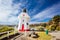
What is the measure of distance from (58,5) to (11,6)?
43.9 inches

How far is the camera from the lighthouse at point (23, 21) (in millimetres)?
3316

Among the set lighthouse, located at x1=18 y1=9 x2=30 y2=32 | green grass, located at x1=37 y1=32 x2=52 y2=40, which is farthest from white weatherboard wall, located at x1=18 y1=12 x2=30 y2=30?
green grass, located at x1=37 y1=32 x2=52 y2=40

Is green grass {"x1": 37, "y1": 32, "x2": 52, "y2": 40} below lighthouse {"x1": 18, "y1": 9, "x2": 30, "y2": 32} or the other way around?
below

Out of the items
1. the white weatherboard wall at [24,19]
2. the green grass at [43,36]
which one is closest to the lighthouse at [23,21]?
the white weatherboard wall at [24,19]

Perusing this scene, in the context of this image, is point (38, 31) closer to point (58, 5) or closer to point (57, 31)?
point (57, 31)

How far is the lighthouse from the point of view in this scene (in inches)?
131

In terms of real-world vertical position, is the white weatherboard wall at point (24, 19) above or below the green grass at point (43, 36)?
above

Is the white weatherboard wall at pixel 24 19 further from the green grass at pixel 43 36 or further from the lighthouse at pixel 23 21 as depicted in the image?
the green grass at pixel 43 36

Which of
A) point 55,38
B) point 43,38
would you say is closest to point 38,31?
point 43,38

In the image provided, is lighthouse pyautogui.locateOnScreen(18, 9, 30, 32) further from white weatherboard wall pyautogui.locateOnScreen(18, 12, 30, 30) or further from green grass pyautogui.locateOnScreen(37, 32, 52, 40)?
green grass pyautogui.locateOnScreen(37, 32, 52, 40)

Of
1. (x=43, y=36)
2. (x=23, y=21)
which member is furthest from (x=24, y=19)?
(x=43, y=36)

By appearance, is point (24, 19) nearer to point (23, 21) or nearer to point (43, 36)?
point (23, 21)

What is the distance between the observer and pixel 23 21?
132 inches

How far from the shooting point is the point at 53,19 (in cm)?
335
